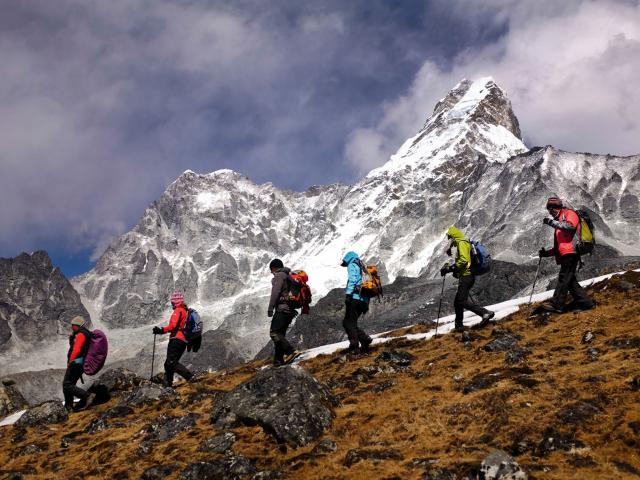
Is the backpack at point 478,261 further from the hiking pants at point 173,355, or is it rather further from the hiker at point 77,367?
the hiker at point 77,367

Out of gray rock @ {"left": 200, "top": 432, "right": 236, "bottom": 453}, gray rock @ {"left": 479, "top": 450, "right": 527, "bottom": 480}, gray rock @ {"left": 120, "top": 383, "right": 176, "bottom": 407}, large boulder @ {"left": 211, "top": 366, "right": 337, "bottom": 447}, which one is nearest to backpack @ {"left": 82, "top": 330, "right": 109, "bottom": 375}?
gray rock @ {"left": 120, "top": 383, "right": 176, "bottom": 407}

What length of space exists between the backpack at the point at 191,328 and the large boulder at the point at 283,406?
5827 mm

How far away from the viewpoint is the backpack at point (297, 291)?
1512 centimetres

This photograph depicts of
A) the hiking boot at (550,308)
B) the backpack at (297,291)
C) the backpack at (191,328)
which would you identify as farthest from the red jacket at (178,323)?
the hiking boot at (550,308)

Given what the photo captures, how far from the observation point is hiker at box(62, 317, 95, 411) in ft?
51.4

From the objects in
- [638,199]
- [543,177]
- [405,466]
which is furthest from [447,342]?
[638,199]

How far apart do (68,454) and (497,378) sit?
912 centimetres

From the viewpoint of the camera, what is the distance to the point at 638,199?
193 m

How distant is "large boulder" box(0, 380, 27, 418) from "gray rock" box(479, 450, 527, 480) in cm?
1914

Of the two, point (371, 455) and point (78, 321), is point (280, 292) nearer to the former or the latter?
point (78, 321)

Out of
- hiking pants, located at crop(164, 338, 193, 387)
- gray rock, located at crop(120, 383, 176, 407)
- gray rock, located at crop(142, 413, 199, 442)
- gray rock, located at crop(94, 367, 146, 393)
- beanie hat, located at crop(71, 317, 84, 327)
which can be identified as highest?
beanie hat, located at crop(71, 317, 84, 327)

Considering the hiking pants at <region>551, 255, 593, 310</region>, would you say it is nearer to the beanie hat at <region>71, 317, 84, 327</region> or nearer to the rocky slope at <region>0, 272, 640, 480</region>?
the rocky slope at <region>0, 272, 640, 480</region>

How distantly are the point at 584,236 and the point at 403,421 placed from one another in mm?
8630

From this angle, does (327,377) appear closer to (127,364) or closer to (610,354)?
(610,354)
